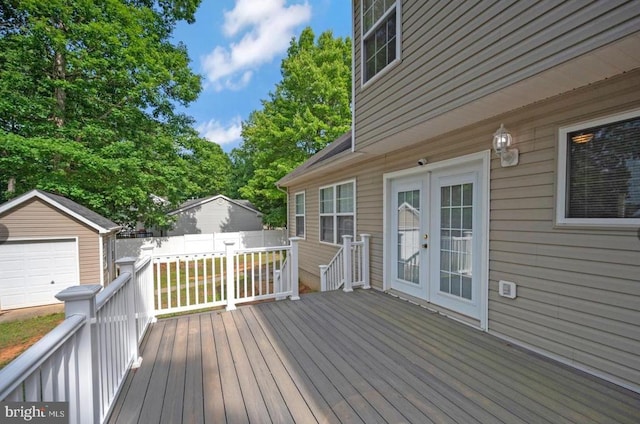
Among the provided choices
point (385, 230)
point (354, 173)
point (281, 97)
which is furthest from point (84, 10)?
point (385, 230)

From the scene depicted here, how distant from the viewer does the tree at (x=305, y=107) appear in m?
12.1

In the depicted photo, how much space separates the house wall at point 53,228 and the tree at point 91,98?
182 centimetres

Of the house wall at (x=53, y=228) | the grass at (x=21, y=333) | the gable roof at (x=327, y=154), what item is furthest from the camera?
the house wall at (x=53, y=228)

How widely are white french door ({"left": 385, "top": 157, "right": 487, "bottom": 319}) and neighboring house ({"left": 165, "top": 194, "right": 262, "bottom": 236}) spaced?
Result: 561 inches

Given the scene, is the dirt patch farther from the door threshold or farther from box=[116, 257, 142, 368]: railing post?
the door threshold

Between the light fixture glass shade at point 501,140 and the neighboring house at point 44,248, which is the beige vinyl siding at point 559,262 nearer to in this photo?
the light fixture glass shade at point 501,140

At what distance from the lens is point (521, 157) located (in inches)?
110

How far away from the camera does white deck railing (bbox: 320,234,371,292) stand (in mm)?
4934

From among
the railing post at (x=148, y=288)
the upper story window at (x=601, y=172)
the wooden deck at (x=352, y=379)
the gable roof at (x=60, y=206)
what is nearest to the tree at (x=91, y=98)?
the gable roof at (x=60, y=206)

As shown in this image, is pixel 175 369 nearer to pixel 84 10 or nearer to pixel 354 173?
pixel 354 173

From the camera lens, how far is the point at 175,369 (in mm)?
2467

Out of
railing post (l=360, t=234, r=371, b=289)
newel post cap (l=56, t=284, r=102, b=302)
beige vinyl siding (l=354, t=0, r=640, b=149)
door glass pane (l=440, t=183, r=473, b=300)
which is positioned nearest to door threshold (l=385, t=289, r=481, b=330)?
door glass pane (l=440, t=183, r=473, b=300)

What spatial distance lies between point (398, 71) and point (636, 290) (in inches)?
121

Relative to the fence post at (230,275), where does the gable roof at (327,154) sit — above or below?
above
